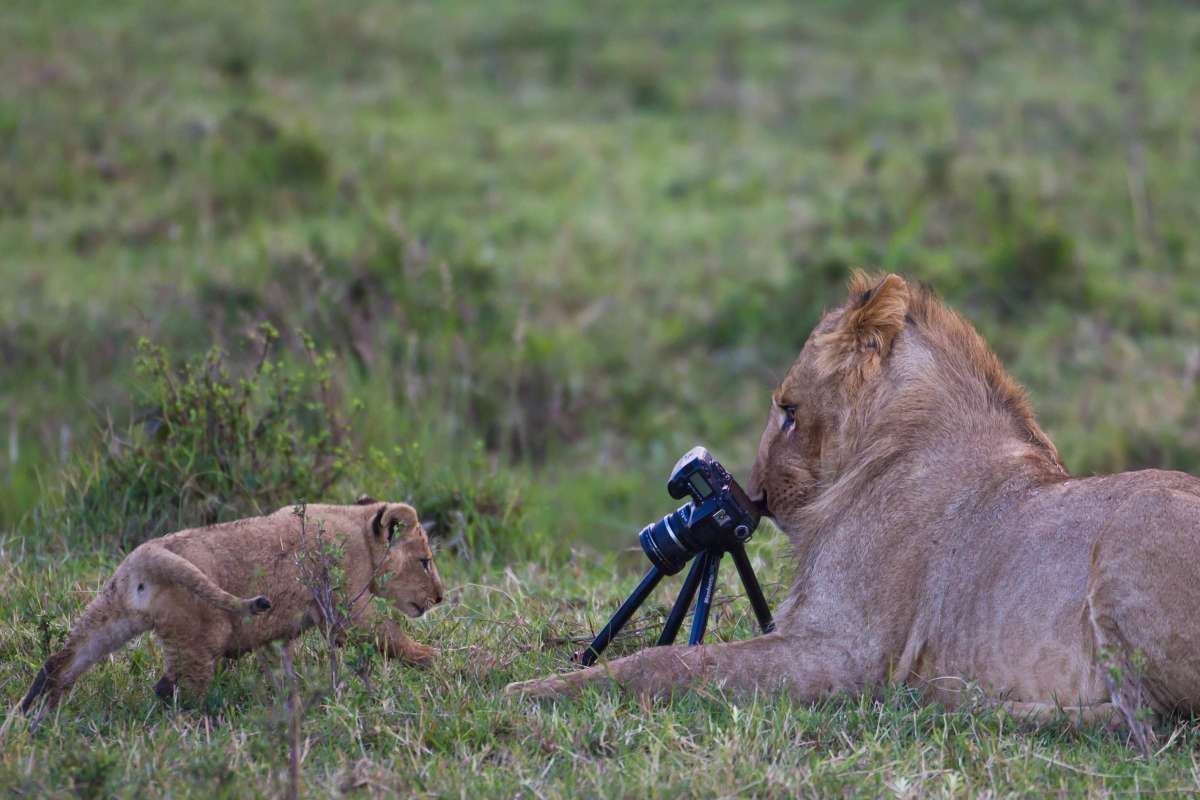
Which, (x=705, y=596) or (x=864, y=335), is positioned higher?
(x=864, y=335)

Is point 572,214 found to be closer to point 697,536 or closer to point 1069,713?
point 697,536

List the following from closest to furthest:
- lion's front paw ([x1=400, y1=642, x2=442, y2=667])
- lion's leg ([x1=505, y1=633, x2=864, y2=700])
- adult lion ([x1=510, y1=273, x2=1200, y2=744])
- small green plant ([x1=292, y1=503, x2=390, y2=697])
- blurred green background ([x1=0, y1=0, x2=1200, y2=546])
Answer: adult lion ([x1=510, y1=273, x2=1200, y2=744]) → small green plant ([x1=292, y1=503, x2=390, y2=697]) → lion's leg ([x1=505, y1=633, x2=864, y2=700]) → lion's front paw ([x1=400, y1=642, x2=442, y2=667]) → blurred green background ([x1=0, y1=0, x2=1200, y2=546])

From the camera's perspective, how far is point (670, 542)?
458 centimetres

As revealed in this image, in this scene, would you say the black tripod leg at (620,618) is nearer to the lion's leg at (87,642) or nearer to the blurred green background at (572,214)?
the lion's leg at (87,642)

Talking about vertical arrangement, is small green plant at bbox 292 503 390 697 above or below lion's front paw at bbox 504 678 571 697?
above

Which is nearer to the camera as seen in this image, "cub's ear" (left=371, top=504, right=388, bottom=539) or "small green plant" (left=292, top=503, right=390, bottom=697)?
"small green plant" (left=292, top=503, right=390, bottom=697)

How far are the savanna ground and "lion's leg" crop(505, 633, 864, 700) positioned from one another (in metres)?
0.08

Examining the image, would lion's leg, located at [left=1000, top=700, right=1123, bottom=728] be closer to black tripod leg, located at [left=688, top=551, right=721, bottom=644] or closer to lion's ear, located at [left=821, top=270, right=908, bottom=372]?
black tripod leg, located at [left=688, top=551, right=721, bottom=644]

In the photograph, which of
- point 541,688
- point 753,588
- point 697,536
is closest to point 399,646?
point 541,688

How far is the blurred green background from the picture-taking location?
8.20 meters

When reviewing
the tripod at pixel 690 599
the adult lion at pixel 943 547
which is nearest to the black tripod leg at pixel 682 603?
the tripod at pixel 690 599

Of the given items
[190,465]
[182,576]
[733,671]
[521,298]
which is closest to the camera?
[182,576]

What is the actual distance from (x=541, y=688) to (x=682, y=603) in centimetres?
56

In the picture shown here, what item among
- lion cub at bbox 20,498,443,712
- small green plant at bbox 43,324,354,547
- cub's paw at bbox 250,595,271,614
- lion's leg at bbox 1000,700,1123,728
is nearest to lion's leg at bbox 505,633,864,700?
lion's leg at bbox 1000,700,1123,728
